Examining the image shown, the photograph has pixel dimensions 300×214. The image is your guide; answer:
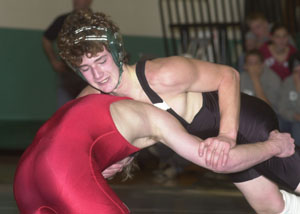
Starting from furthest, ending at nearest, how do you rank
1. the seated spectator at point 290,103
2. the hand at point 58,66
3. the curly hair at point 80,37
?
the hand at point 58,66 < the seated spectator at point 290,103 < the curly hair at point 80,37

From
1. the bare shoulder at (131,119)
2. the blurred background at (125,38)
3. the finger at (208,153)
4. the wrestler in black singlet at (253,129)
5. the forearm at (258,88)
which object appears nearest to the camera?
the bare shoulder at (131,119)

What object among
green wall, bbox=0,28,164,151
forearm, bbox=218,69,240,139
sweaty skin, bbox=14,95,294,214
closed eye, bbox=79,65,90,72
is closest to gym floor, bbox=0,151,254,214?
green wall, bbox=0,28,164,151

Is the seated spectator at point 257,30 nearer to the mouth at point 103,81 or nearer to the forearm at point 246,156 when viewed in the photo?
the forearm at point 246,156

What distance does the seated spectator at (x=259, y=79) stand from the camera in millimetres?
5902

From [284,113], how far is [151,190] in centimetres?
143

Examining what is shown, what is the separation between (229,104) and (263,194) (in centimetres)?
63

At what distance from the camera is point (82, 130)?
98.3 inches

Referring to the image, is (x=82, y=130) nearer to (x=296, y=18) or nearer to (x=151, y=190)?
(x=151, y=190)

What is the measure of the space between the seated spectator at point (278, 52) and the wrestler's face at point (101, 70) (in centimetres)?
A: 359

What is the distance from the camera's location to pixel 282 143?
3.03 meters

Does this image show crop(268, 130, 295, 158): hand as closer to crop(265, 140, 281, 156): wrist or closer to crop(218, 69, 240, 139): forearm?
crop(265, 140, 281, 156): wrist

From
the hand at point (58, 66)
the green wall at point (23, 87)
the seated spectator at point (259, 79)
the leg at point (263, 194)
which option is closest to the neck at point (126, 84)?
the leg at point (263, 194)

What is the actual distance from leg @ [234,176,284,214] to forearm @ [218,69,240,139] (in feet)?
1.70

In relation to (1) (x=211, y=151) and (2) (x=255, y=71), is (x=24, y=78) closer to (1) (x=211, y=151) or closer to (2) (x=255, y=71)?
(2) (x=255, y=71)
